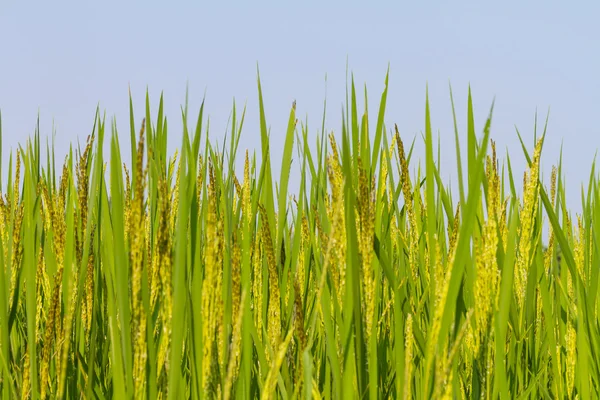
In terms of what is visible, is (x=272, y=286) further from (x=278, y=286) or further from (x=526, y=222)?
(x=526, y=222)

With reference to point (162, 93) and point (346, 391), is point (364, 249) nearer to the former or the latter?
point (346, 391)

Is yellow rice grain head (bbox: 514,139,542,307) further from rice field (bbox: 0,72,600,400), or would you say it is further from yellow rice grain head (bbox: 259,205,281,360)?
yellow rice grain head (bbox: 259,205,281,360)

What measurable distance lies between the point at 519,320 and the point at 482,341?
0.48m

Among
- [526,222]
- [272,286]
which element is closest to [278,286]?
[272,286]

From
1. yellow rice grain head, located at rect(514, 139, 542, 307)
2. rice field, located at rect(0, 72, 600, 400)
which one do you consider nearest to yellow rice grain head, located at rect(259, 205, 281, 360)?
rice field, located at rect(0, 72, 600, 400)

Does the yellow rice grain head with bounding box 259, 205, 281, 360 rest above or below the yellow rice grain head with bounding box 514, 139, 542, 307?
below

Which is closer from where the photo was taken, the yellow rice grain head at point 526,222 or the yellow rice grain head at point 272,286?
the yellow rice grain head at point 272,286

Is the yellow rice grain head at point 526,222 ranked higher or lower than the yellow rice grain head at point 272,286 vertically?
higher

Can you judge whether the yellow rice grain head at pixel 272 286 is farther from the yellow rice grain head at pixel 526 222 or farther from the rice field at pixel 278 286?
the yellow rice grain head at pixel 526 222

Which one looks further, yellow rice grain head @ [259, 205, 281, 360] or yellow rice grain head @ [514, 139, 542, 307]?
yellow rice grain head @ [514, 139, 542, 307]

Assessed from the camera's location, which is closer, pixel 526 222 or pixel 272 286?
pixel 272 286

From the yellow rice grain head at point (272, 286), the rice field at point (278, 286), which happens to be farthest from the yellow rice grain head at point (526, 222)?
the yellow rice grain head at point (272, 286)

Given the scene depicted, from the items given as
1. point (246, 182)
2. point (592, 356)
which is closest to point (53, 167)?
point (246, 182)

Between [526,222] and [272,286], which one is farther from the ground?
[526,222]
